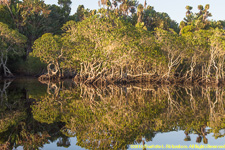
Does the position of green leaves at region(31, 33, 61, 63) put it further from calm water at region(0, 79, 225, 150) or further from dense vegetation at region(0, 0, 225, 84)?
calm water at region(0, 79, 225, 150)

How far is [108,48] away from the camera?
81.8 ft

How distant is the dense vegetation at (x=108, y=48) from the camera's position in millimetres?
25734

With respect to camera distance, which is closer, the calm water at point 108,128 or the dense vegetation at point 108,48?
the calm water at point 108,128

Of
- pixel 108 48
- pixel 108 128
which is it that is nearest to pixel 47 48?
pixel 108 48

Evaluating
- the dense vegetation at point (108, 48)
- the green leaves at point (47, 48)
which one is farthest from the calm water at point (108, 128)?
the green leaves at point (47, 48)

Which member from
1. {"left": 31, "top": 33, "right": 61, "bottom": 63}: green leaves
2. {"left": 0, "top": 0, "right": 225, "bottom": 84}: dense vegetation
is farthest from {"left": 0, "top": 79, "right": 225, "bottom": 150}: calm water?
{"left": 31, "top": 33, "right": 61, "bottom": 63}: green leaves

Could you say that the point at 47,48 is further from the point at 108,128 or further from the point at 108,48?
the point at 108,128

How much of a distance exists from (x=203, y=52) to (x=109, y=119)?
25.7 meters

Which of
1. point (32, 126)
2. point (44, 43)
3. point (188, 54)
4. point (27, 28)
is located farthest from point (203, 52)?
point (27, 28)

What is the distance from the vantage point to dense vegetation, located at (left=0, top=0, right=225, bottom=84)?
84.4 ft

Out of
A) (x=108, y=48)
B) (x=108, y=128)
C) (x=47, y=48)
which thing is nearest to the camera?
(x=108, y=128)

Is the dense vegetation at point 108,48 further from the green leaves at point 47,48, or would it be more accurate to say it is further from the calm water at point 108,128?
the calm water at point 108,128

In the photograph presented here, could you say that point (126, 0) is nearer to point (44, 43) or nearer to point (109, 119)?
point (44, 43)

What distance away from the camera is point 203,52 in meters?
32.2
